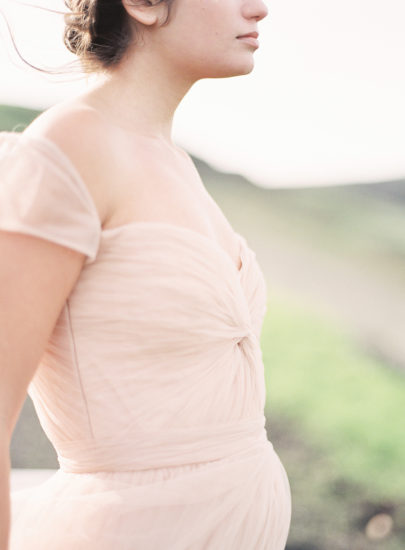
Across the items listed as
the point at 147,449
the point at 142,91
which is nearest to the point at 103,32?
the point at 142,91

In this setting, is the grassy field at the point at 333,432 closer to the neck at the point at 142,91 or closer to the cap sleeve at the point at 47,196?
the neck at the point at 142,91

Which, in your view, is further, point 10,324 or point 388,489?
point 388,489

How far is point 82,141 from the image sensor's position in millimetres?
807

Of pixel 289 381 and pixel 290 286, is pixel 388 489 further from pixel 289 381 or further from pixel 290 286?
pixel 290 286

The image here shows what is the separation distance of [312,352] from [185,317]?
3283mm

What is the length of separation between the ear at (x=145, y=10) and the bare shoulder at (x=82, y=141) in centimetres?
20

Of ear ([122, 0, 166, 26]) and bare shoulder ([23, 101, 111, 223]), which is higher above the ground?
ear ([122, 0, 166, 26])

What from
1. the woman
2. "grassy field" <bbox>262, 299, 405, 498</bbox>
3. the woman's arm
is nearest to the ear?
the woman

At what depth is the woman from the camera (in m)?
0.76

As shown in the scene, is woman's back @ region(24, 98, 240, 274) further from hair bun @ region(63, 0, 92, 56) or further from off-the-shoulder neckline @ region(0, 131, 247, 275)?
hair bun @ region(63, 0, 92, 56)

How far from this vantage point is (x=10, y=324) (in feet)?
2.42

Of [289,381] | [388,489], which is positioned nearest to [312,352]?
[289,381]

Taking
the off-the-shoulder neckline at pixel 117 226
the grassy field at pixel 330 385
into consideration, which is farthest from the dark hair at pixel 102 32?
the grassy field at pixel 330 385

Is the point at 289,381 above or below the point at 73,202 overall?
below
